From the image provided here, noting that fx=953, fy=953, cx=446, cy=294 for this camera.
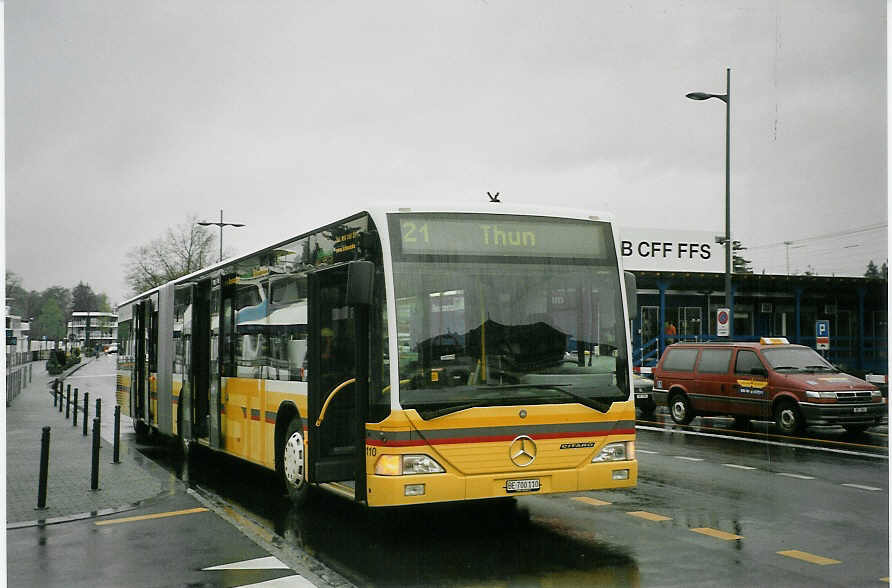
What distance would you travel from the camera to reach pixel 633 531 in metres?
8.57

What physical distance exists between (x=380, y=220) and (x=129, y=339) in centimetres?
1359

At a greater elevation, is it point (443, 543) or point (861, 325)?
point (861, 325)

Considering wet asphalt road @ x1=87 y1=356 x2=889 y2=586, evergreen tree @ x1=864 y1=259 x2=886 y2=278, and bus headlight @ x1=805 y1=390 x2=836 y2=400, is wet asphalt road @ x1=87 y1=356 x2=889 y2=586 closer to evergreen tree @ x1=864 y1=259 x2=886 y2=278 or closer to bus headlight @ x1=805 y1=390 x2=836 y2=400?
bus headlight @ x1=805 y1=390 x2=836 y2=400

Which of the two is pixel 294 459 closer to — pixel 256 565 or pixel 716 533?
pixel 256 565

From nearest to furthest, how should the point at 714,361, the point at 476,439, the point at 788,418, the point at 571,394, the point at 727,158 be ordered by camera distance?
the point at 476,439 → the point at 571,394 → the point at 788,418 → the point at 714,361 → the point at 727,158

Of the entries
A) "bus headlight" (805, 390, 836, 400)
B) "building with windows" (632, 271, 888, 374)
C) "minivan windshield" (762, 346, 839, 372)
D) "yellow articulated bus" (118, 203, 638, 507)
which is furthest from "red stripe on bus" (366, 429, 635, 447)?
"building with windows" (632, 271, 888, 374)

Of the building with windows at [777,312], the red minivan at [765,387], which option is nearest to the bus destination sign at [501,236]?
the red minivan at [765,387]

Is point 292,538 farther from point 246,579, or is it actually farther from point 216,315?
point 216,315

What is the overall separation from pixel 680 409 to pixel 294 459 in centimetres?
1282

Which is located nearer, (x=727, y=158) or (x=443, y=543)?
(x=443, y=543)

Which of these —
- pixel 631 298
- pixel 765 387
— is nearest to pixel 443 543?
pixel 631 298

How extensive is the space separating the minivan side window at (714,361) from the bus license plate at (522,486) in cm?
1260

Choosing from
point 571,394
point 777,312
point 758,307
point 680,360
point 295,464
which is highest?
point 758,307

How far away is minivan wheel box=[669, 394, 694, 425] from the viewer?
67.5 feet
